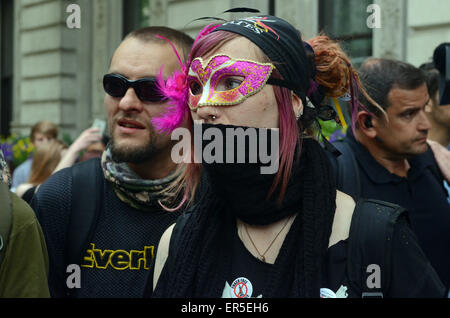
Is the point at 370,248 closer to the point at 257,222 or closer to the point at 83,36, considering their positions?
the point at 257,222

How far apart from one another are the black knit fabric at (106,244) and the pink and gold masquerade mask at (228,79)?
2.85 ft

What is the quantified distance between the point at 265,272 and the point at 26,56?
13.0m

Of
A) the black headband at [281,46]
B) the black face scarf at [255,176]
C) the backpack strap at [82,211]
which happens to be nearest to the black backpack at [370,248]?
the black face scarf at [255,176]

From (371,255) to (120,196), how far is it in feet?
4.49

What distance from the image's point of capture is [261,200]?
2.10 m

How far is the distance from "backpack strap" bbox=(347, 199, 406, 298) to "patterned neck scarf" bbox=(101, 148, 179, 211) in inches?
45.4

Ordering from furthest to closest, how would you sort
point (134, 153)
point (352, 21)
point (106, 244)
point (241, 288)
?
point (352, 21) → point (134, 153) → point (106, 244) → point (241, 288)

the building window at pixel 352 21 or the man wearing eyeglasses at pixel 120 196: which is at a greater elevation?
the building window at pixel 352 21

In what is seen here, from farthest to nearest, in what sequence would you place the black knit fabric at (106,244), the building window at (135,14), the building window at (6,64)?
1. the building window at (6,64)
2. the building window at (135,14)
3. the black knit fabric at (106,244)

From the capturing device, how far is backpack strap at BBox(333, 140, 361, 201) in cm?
316

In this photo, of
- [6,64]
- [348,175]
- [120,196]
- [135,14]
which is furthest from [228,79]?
[6,64]

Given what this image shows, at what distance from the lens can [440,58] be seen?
3158mm

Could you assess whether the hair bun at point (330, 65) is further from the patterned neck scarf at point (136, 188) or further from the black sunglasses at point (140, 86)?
the patterned neck scarf at point (136, 188)

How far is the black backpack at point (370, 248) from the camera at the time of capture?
1.89 meters
